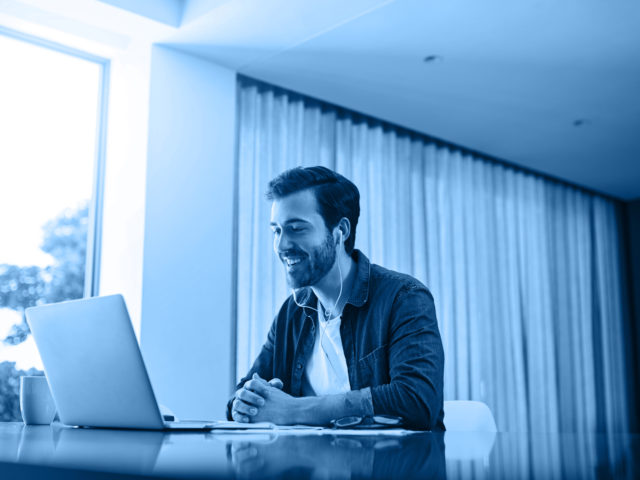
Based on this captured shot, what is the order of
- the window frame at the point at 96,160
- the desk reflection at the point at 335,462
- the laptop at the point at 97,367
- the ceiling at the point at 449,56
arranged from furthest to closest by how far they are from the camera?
the window frame at the point at 96,160 < the ceiling at the point at 449,56 < the laptop at the point at 97,367 < the desk reflection at the point at 335,462

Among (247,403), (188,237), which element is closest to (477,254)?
(188,237)

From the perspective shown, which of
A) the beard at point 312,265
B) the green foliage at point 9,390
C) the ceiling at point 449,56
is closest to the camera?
the beard at point 312,265

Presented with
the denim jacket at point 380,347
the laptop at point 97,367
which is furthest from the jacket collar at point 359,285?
the laptop at point 97,367

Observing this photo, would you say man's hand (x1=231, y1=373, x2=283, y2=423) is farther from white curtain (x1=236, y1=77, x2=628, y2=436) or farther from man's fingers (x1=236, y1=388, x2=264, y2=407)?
white curtain (x1=236, y1=77, x2=628, y2=436)

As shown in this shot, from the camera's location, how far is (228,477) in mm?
423

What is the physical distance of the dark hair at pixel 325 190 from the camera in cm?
216

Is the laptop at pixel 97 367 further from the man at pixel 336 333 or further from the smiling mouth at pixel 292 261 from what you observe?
the smiling mouth at pixel 292 261

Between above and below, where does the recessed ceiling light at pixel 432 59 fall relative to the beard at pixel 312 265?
above

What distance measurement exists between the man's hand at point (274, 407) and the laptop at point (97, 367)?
237 mm

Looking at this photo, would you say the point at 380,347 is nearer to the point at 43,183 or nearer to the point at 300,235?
the point at 300,235

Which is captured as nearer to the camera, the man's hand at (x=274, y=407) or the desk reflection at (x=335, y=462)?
the desk reflection at (x=335, y=462)

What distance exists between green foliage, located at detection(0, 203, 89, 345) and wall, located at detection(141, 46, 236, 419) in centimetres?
49

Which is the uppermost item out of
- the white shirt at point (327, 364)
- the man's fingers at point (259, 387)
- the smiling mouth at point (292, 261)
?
the smiling mouth at point (292, 261)

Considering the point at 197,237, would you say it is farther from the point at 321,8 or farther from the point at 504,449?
the point at 504,449
